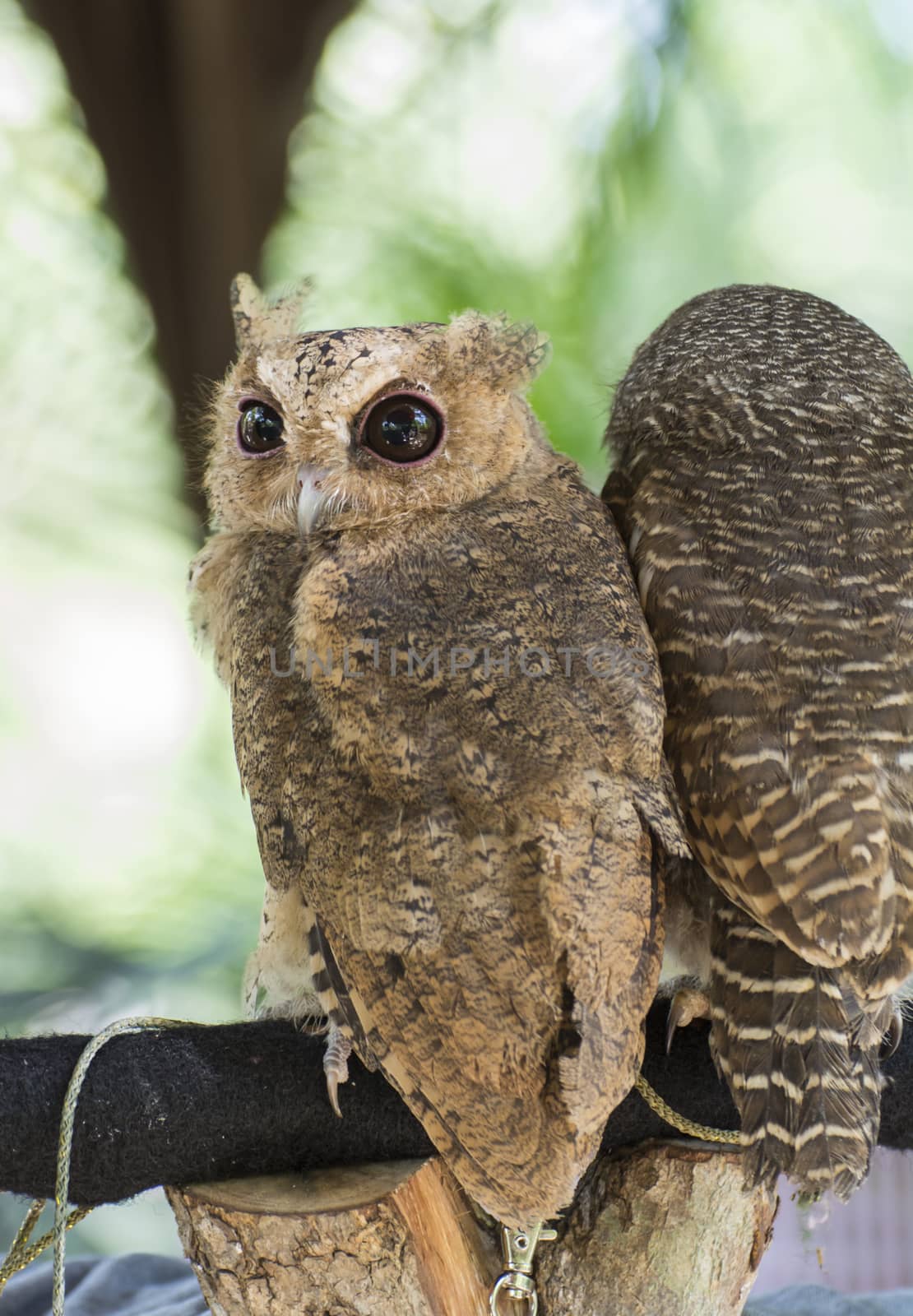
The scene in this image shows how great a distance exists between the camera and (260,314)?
86cm

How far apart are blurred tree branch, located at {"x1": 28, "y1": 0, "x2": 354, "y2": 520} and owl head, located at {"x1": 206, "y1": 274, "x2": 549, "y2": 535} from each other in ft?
3.88

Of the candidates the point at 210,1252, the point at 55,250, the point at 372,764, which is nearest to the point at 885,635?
the point at 372,764

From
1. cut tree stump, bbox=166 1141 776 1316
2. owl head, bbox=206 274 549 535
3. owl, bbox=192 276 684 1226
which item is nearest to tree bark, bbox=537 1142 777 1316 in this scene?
cut tree stump, bbox=166 1141 776 1316

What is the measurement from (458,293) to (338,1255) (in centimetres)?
179

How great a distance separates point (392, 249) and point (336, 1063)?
5.81 ft

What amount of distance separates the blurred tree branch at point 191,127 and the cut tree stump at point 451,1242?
4.60ft

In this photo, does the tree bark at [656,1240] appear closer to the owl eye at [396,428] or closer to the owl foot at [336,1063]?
the owl foot at [336,1063]

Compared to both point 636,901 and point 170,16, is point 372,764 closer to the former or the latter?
point 636,901

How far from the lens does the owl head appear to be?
2.31 ft

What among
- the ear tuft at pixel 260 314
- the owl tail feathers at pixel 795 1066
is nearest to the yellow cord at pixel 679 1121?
the owl tail feathers at pixel 795 1066

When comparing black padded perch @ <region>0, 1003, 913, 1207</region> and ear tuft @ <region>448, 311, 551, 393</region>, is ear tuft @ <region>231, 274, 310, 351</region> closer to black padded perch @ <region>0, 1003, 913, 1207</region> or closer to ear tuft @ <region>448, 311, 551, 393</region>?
ear tuft @ <region>448, 311, 551, 393</region>

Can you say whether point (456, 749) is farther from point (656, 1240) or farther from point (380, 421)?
point (656, 1240)

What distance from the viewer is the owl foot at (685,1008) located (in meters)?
0.85

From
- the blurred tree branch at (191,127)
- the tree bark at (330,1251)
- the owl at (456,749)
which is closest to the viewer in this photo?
the owl at (456,749)
